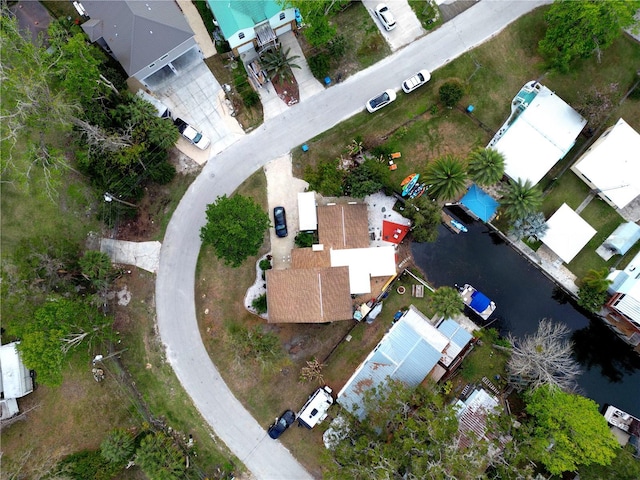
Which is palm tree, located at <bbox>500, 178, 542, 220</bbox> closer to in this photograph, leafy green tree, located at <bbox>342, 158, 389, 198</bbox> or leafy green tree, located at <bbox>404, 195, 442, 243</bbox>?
leafy green tree, located at <bbox>404, 195, 442, 243</bbox>

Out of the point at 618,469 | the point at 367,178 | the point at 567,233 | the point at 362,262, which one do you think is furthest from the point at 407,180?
the point at 618,469

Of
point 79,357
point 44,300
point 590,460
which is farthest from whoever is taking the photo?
point 79,357

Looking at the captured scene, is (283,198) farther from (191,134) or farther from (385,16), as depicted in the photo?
(385,16)

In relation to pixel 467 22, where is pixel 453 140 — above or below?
below

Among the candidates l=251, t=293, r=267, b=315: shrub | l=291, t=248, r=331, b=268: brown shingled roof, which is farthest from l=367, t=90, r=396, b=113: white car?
l=251, t=293, r=267, b=315: shrub

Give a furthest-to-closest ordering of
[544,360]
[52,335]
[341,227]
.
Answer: [341,227] < [544,360] < [52,335]

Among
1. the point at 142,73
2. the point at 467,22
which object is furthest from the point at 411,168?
the point at 142,73

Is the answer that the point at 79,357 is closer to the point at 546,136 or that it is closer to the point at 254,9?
the point at 254,9

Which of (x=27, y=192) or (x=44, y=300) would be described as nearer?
(x=44, y=300)
